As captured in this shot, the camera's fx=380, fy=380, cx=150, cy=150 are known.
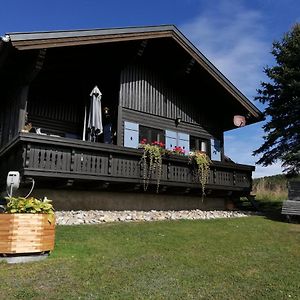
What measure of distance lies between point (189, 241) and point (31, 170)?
15.6 feet

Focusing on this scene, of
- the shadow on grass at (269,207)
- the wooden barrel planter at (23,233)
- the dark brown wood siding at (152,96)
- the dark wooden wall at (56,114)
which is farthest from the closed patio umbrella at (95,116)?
the shadow on grass at (269,207)

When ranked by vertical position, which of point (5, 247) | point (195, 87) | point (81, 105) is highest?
point (195, 87)

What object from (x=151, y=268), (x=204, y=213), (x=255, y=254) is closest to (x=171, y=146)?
(x=204, y=213)

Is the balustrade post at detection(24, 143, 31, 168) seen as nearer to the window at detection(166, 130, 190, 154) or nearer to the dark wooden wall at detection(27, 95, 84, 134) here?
the dark wooden wall at detection(27, 95, 84, 134)

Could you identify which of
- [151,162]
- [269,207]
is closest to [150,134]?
[151,162]

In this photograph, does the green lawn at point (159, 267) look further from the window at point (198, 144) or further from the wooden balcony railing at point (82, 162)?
the window at point (198, 144)

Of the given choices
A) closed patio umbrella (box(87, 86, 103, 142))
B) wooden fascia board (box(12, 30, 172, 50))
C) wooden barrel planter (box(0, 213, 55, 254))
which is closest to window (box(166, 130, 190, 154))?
closed patio umbrella (box(87, 86, 103, 142))

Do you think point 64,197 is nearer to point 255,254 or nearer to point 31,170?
point 31,170

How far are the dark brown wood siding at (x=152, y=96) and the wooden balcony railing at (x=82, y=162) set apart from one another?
298 centimetres

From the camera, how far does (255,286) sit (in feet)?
18.2

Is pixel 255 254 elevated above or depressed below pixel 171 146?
below

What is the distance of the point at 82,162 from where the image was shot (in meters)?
11.5

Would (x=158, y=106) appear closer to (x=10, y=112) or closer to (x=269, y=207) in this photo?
(x=10, y=112)

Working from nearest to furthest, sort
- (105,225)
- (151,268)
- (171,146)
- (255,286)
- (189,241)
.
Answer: (255,286) < (151,268) < (189,241) < (105,225) < (171,146)
